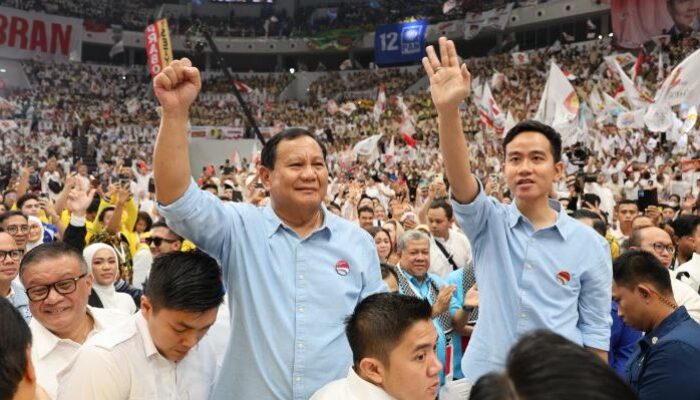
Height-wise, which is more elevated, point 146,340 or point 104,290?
point 146,340

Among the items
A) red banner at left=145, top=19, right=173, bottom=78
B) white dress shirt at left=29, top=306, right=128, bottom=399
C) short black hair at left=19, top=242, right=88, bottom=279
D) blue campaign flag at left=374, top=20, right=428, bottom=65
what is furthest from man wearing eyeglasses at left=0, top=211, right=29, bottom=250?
blue campaign flag at left=374, top=20, right=428, bottom=65

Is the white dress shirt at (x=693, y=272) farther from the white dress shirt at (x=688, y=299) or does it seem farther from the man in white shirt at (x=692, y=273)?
the white dress shirt at (x=688, y=299)

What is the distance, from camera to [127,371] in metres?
2.18

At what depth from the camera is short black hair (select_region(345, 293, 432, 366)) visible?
222 cm

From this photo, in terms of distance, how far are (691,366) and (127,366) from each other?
1.93 meters

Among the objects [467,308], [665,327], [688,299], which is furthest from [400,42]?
[665,327]

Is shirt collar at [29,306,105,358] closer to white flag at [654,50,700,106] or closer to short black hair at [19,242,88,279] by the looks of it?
short black hair at [19,242,88,279]

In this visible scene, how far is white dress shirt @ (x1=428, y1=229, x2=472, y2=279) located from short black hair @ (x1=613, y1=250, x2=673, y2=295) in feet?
8.96

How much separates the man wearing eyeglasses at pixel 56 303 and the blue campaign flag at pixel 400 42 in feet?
107

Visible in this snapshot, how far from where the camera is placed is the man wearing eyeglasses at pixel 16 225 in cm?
510

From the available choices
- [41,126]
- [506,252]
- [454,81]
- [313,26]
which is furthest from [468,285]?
[313,26]

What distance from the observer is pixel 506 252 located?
278cm

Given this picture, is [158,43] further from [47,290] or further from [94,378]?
[94,378]

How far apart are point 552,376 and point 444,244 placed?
5.31 metres
